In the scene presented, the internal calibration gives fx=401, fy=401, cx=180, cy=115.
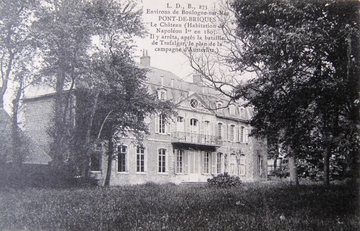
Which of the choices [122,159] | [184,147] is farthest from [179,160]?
[122,159]

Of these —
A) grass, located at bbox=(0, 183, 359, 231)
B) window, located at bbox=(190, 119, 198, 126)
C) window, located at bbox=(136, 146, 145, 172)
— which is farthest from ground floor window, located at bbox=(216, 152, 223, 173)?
grass, located at bbox=(0, 183, 359, 231)

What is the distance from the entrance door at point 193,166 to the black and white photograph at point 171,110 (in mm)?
65

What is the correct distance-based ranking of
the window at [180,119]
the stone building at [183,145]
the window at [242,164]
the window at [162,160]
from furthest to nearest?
the window at [242,164], the window at [180,119], the window at [162,160], the stone building at [183,145]

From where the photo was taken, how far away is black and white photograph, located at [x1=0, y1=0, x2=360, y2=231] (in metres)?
7.02

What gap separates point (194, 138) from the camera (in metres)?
25.9

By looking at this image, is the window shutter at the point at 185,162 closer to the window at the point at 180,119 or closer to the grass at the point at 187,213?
the window at the point at 180,119

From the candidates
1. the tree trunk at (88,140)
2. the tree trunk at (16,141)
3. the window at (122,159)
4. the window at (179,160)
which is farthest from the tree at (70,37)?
the window at (179,160)

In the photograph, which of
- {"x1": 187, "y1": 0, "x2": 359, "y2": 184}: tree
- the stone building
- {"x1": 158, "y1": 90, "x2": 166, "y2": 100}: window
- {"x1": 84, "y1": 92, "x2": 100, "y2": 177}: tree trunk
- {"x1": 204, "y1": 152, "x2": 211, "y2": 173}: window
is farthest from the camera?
{"x1": 204, "y1": 152, "x2": 211, "y2": 173}: window

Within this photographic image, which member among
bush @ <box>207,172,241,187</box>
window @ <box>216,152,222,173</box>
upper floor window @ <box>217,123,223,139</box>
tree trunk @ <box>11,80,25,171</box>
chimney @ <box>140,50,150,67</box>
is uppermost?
chimney @ <box>140,50,150,67</box>

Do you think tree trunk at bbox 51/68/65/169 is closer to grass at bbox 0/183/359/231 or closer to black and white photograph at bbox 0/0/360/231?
black and white photograph at bbox 0/0/360/231

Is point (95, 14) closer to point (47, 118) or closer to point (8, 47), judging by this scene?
point (8, 47)

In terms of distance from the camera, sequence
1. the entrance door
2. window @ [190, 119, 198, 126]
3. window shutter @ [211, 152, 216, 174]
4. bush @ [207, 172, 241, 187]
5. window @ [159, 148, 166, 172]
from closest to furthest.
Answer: bush @ [207, 172, 241, 187] < window @ [159, 148, 166, 172] < the entrance door < window @ [190, 119, 198, 126] < window shutter @ [211, 152, 216, 174]

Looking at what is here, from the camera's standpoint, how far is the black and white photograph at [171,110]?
7023 mm

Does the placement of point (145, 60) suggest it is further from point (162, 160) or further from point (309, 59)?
point (309, 59)
